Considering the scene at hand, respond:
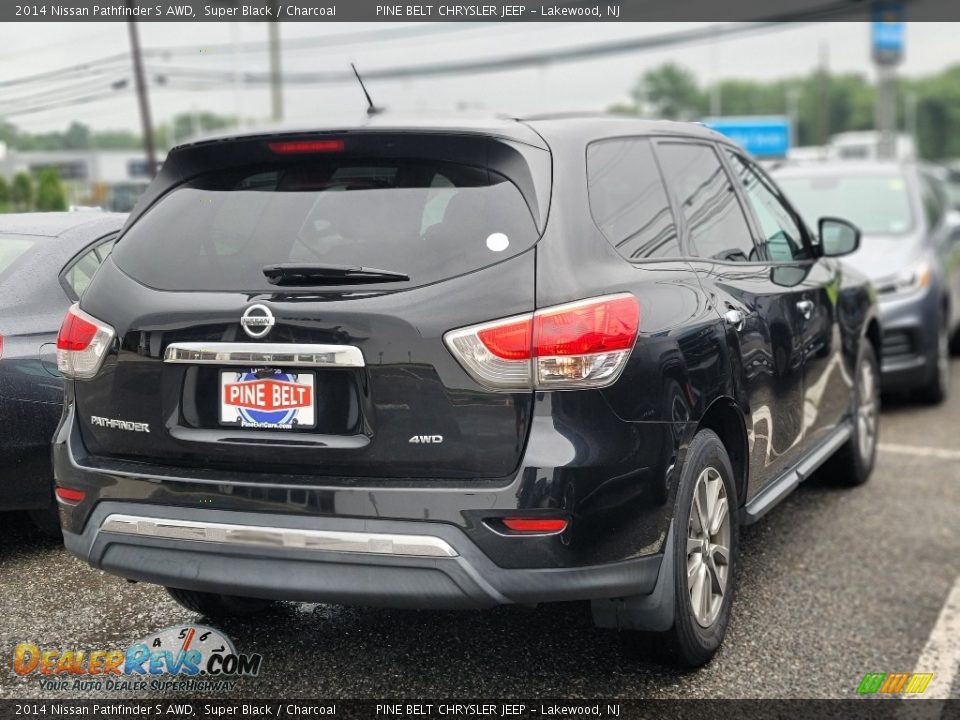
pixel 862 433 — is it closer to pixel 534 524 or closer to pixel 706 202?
pixel 706 202

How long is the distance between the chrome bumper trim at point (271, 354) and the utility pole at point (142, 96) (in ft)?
75.3

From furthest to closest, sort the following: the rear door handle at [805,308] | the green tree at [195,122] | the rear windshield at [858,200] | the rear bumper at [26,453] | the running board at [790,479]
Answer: the green tree at [195,122], the rear windshield at [858,200], the rear door handle at [805,308], the rear bumper at [26,453], the running board at [790,479]

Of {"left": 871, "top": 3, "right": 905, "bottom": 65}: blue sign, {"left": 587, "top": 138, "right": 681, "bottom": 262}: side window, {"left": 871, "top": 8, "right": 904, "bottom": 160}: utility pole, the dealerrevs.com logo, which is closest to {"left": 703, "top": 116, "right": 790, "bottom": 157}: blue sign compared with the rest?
{"left": 871, "top": 3, "right": 905, "bottom": 65}: blue sign

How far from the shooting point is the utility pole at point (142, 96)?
1033 inches

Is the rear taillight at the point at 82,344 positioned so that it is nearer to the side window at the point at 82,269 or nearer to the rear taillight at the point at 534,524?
the rear taillight at the point at 534,524

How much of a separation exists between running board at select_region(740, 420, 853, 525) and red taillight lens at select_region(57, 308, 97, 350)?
7.50 ft

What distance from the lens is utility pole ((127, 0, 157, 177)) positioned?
2624cm

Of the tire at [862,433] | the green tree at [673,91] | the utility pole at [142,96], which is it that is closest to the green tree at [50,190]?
the utility pole at [142,96]

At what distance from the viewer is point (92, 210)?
5.63 meters

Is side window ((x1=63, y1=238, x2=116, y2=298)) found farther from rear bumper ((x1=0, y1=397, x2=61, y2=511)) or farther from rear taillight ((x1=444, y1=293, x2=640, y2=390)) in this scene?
rear taillight ((x1=444, y1=293, x2=640, y2=390))

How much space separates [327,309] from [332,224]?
30cm

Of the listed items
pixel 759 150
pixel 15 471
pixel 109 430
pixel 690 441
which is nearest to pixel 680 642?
pixel 690 441

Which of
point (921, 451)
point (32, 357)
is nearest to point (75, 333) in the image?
point (32, 357)

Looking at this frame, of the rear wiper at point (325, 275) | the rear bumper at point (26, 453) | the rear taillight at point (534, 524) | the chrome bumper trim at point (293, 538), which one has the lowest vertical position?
the rear bumper at point (26, 453)
